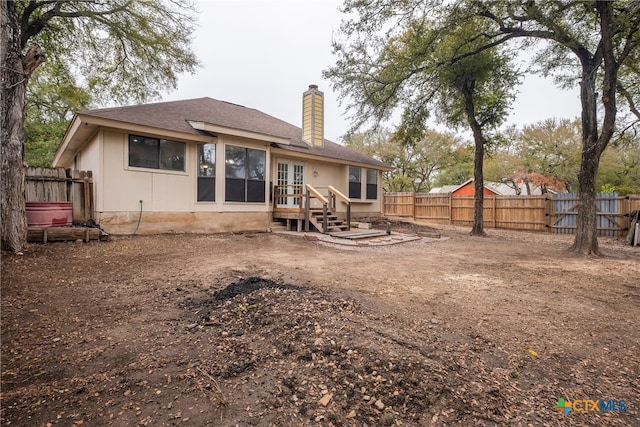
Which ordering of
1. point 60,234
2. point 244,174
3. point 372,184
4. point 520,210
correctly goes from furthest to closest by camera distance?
point 372,184 → point 520,210 → point 244,174 → point 60,234

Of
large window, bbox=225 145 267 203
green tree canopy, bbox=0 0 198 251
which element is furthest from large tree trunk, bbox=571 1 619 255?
green tree canopy, bbox=0 0 198 251

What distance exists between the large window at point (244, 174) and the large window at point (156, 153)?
56.3 inches

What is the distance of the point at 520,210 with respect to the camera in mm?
14852

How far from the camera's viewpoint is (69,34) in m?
8.64

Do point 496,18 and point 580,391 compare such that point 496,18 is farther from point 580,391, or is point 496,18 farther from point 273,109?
point 273,109

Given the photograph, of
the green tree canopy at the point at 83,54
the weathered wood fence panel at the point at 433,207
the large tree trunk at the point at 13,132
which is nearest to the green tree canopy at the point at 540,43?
the green tree canopy at the point at 83,54

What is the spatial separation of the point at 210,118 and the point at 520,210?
15067 mm

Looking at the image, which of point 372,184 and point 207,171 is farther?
point 372,184

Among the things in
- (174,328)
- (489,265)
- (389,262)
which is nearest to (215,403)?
(174,328)

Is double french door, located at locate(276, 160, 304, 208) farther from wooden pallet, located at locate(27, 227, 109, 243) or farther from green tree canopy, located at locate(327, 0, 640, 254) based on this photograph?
wooden pallet, located at locate(27, 227, 109, 243)

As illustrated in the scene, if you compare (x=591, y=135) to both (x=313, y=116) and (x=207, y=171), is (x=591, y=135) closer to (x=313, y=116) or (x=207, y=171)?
(x=313, y=116)

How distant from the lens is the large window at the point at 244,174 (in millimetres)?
9742

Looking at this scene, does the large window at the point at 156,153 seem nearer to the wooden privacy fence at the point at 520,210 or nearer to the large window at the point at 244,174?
the large window at the point at 244,174

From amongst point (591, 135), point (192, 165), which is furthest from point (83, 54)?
point (591, 135)
